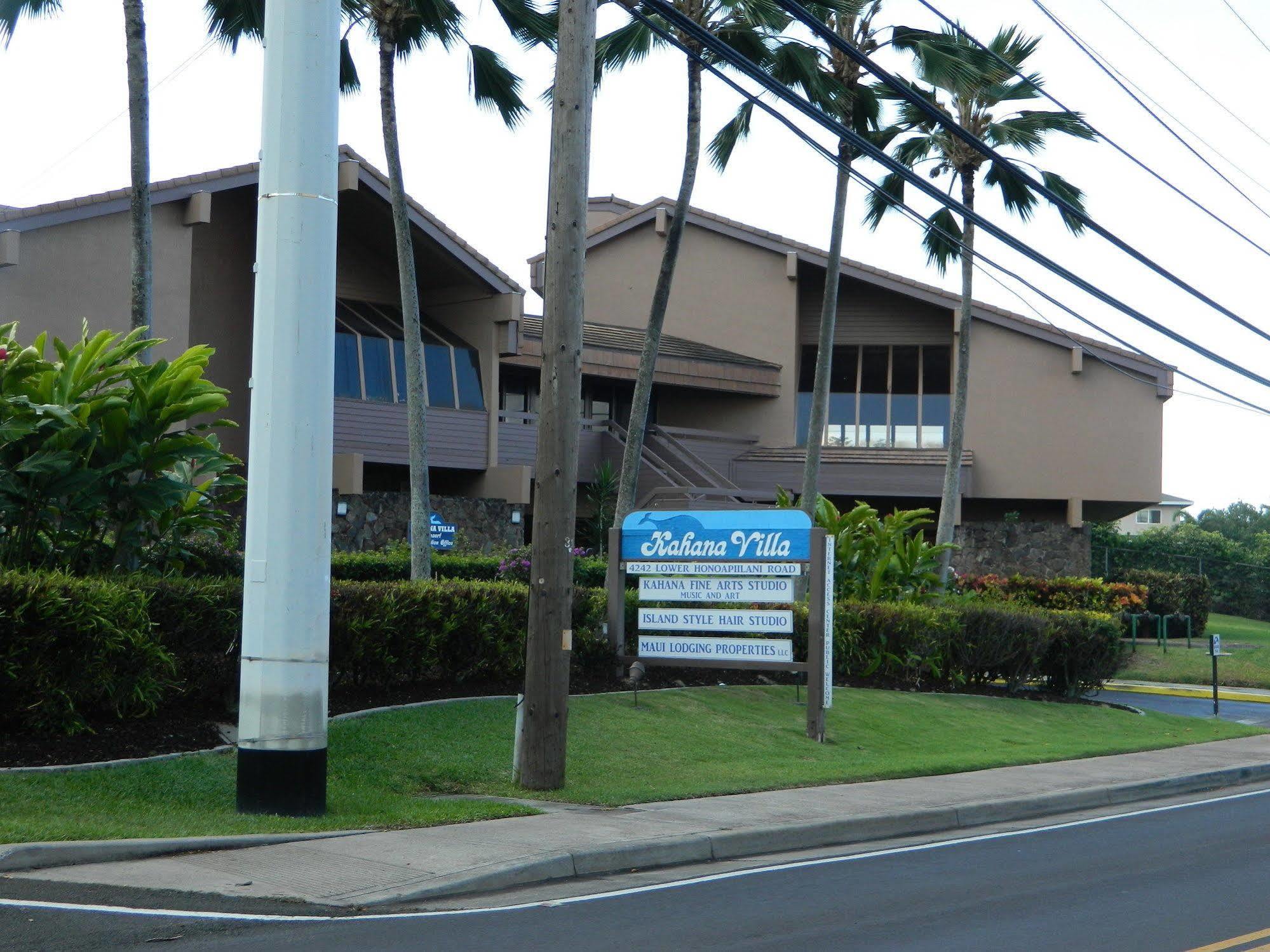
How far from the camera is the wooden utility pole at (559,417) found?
1162 cm

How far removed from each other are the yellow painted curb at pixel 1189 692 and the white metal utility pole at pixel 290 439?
21805 mm

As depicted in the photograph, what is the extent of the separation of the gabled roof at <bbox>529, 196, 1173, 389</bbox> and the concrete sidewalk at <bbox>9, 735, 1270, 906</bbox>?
62.7ft

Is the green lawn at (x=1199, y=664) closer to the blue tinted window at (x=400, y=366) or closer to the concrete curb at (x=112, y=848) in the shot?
the blue tinted window at (x=400, y=366)

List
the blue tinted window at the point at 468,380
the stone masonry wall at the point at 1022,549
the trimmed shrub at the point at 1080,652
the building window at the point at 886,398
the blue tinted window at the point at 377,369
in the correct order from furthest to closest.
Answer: the building window at the point at 886,398 → the stone masonry wall at the point at 1022,549 → the blue tinted window at the point at 468,380 → the blue tinted window at the point at 377,369 → the trimmed shrub at the point at 1080,652

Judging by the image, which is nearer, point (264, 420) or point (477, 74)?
point (264, 420)

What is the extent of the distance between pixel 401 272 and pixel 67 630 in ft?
33.9

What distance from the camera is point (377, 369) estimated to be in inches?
1057

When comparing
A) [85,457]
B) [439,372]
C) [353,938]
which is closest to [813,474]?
[439,372]

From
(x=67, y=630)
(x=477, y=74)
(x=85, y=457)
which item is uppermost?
(x=477, y=74)

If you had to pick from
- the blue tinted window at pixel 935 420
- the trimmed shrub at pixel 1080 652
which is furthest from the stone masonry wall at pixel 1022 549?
the trimmed shrub at pixel 1080 652

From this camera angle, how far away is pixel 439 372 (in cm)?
2775

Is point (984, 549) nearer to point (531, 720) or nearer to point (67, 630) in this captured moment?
point (531, 720)

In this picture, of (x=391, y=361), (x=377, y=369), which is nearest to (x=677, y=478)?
(x=391, y=361)

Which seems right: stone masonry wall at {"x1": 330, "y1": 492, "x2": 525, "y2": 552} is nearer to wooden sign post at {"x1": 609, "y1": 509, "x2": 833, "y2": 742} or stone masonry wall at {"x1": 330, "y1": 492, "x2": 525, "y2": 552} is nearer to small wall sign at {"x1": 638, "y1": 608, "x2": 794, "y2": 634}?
wooden sign post at {"x1": 609, "y1": 509, "x2": 833, "y2": 742}
